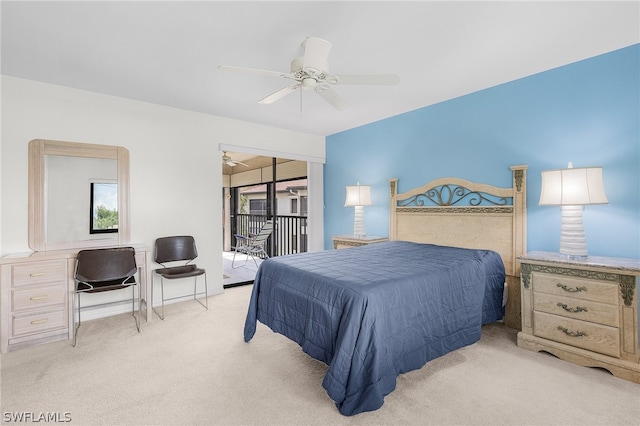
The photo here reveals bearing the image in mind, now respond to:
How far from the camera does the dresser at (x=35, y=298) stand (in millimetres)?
2596

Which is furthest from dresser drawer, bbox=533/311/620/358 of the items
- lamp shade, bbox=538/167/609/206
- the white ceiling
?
the white ceiling

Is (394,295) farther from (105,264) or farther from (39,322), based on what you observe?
(39,322)

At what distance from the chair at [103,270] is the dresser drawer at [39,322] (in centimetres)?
14

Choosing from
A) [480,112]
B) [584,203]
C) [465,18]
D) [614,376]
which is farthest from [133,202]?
[614,376]

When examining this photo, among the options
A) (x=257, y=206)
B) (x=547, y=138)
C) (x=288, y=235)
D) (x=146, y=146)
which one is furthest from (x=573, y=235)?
(x=257, y=206)

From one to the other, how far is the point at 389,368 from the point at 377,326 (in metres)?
0.29

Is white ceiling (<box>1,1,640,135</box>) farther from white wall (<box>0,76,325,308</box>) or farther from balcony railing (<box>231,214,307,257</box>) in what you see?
balcony railing (<box>231,214,307,257</box>)

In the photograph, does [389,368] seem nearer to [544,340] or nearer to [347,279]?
[347,279]

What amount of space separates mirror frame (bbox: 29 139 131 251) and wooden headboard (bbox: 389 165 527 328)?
3.39m

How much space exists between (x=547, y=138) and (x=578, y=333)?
176 cm

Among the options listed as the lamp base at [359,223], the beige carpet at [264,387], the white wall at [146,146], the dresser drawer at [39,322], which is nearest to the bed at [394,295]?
the beige carpet at [264,387]

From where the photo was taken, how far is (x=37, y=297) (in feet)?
8.93

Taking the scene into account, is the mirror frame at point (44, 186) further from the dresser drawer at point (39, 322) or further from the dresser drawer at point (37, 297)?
the dresser drawer at point (39, 322)

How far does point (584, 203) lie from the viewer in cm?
236
